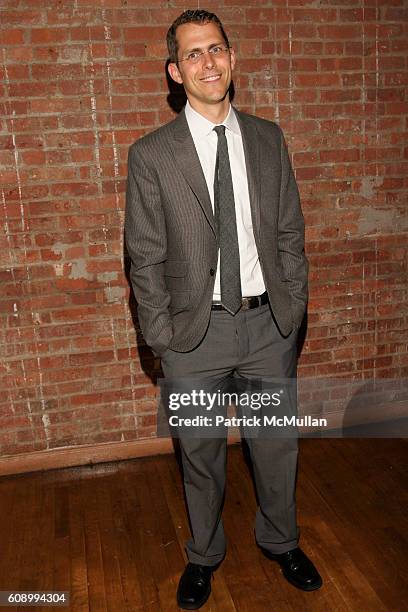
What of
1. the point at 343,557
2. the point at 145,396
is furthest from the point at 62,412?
the point at 343,557

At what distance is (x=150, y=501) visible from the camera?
2.95 metres

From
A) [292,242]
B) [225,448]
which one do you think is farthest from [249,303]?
[225,448]

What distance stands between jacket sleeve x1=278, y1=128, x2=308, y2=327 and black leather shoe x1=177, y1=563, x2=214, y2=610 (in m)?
1.01

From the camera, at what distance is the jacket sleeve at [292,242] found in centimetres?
242

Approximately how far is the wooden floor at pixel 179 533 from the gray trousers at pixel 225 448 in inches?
5.6

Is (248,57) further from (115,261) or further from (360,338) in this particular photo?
(360,338)

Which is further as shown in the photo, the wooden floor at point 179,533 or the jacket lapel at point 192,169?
the wooden floor at point 179,533

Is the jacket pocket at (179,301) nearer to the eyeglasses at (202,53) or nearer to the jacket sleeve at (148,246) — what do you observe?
the jacket sleeve at (148,246)

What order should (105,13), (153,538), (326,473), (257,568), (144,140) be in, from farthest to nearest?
(326,473), (105,13), (153,538), (257,568), (144,140)

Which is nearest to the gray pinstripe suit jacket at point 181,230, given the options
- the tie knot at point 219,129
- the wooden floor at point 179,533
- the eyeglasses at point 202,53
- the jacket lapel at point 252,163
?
the jacket lapel at point 252,163

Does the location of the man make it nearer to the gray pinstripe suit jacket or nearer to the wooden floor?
the gray pinstripe suit jacket

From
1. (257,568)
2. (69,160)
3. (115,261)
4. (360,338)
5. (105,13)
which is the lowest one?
(257,568)

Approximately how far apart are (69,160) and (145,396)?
4.15 feet

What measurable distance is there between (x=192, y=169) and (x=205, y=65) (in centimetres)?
36
